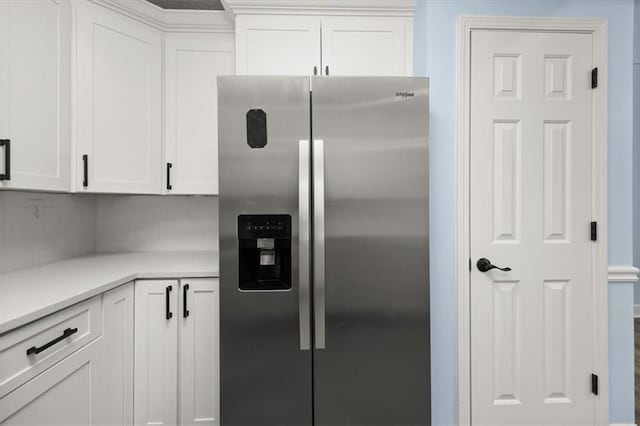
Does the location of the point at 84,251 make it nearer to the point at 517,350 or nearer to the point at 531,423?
the point at 517,350

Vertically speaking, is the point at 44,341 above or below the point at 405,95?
below

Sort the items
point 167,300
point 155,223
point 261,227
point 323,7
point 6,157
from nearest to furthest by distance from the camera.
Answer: point 6,157 < point 261,227 < point 167,300 < point 323,7 < point 155,223

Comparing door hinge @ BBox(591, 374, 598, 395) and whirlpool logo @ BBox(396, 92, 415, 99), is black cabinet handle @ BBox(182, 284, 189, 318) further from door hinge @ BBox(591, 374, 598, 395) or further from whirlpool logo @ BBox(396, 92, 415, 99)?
door hinge @ BBox(591, 374, 598, 395)

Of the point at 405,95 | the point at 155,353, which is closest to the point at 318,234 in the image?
the point at 405,95

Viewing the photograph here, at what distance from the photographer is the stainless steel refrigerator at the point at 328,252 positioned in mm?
1306

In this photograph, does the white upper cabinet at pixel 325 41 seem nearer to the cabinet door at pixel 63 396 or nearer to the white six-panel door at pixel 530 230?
Result: the white six-panel door at pixel 530 230

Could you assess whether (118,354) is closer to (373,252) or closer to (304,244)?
(304,244)

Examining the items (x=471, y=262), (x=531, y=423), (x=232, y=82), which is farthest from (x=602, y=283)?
(x=232, y=82)

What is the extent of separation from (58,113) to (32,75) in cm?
20

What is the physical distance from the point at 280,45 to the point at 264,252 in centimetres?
115

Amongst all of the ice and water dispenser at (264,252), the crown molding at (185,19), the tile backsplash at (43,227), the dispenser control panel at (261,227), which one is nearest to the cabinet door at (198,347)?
the ice and water dispenser at (264,252)

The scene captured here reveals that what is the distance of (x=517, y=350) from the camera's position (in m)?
1.59

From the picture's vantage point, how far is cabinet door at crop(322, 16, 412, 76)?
1.69 metres

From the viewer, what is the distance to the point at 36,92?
53.5 inches
